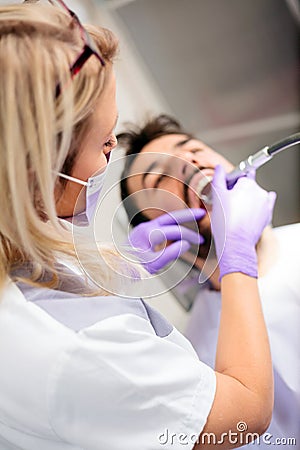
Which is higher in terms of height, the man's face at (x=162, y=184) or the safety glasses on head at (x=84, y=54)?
the safety glasses on head at (x=84, y=54)

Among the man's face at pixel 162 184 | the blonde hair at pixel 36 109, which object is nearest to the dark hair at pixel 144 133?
the man's face at pixel 162 184

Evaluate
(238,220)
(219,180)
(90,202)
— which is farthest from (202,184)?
(90,202)

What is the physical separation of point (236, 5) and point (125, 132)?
0.51 meters

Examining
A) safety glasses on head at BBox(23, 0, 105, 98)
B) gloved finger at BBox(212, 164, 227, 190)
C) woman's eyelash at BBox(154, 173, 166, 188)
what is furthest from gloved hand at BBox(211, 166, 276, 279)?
safety glasses on head at BBox(23, 0, 105, 98)

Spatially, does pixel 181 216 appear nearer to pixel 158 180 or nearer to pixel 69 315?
pixel 158 180

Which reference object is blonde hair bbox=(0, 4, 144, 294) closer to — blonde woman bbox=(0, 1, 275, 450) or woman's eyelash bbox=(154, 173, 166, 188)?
blonde woman bbox=(0, 1, 275, 450)

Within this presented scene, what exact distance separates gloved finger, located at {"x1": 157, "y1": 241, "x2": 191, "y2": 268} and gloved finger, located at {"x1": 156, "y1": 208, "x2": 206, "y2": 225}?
0.14 feet

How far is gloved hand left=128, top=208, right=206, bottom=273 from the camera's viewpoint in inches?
38.6

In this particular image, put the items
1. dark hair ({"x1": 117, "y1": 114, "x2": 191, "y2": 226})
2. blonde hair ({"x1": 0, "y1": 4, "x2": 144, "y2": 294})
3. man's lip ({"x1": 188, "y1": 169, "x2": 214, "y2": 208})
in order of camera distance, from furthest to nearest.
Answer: dark hair ({"x1": 117, "y1": 114, "x2": 191, "y2": 226}) → man's lip ({"x1": 188, "y1": 169, "x2": 214, "y2": 208}) → blonde hair ({"x1": 0, "y1": 4, "x2": 144, "y2": 294})

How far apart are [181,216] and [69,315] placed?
391 mm

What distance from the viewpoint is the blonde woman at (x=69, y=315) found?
0.70 meters

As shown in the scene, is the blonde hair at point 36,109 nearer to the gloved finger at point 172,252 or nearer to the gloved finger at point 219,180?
the gloved finger at point 172,252

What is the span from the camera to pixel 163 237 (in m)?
1.09

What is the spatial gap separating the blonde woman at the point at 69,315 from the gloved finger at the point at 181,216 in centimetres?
26
